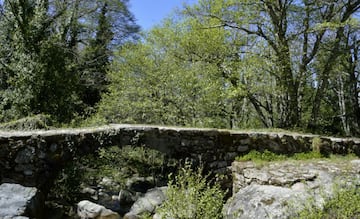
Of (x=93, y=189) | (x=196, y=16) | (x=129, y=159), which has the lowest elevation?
(x=93, y=189)

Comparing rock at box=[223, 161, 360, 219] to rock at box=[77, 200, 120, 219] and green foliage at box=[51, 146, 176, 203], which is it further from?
rock at box=[77, 200, 120, 219]

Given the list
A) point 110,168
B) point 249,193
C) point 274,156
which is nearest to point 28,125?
point 110,168

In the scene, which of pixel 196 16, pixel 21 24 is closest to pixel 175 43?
pixel 196 16

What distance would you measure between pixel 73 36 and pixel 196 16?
296 inches

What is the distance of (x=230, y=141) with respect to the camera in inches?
278

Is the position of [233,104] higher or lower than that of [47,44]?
lower

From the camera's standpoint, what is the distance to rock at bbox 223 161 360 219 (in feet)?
12.3

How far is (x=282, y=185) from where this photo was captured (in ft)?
16.9

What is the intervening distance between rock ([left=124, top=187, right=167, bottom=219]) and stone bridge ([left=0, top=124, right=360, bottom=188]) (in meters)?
0.85

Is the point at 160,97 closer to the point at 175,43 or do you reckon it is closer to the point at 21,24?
the point at 175,43

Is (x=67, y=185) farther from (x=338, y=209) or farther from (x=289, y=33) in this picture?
(x=289, y=33)

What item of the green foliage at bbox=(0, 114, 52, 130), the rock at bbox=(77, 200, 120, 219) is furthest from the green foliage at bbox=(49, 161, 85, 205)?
the green foliage at bbox=(0, 114, 52, 130)

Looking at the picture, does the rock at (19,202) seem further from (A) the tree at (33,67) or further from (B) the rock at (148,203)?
(A) the tree at (33,67)

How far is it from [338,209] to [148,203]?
3.29 m
